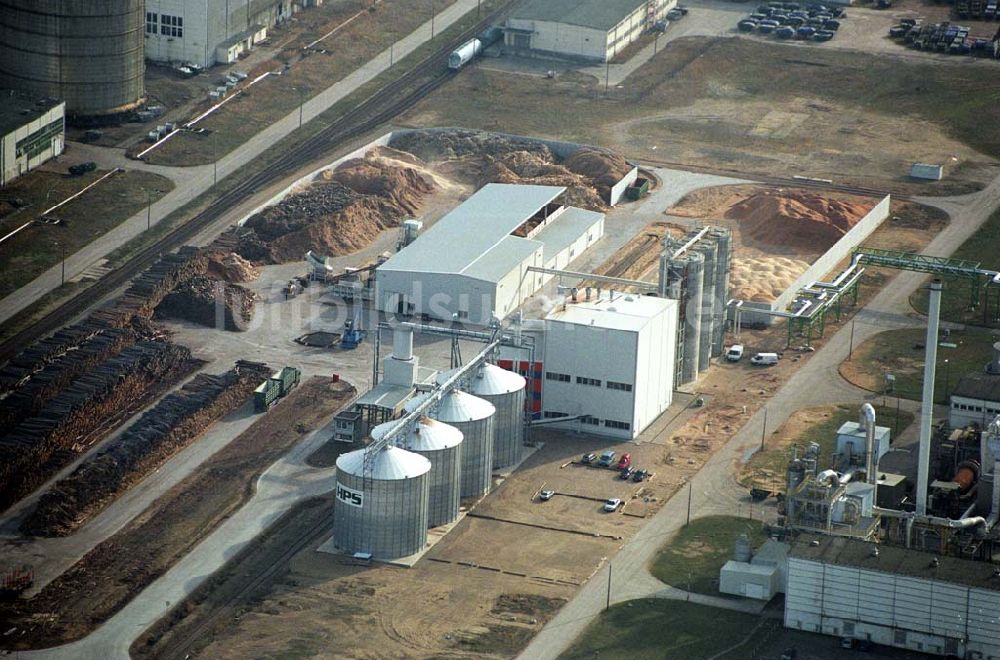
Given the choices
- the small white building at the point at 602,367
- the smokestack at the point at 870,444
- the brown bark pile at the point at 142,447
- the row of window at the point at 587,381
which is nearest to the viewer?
the smokestack at the point at 870,444

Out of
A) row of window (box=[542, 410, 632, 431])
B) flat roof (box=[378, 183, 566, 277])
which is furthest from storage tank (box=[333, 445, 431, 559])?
flat roof (box=[378, 183, 566, 277])

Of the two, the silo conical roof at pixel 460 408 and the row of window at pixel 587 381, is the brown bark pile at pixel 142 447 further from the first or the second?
the row of window at pixel 587 381

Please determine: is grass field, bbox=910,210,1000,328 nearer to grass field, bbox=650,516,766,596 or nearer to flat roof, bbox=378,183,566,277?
flat roof, bbox=378,183,566,277

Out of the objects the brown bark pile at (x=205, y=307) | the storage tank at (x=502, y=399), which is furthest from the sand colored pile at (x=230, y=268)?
the storage tank at (x=502, y=399)

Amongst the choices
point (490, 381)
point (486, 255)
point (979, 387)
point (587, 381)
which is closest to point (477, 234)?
point (486, 255)

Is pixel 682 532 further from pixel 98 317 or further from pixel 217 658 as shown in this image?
pixel 98 317

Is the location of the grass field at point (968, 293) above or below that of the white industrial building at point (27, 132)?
below

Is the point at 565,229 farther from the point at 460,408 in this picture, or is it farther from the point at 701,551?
the point at 701,551
